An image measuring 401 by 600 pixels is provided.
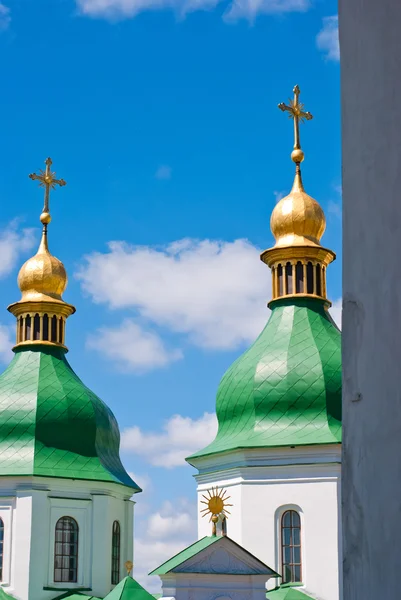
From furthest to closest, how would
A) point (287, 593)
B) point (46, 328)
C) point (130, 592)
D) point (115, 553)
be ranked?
point (46, 328) → point (115, 553) → point (287, 593) → point (130, 592)

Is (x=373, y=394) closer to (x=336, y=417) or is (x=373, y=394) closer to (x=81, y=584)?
(x=336, y=417)

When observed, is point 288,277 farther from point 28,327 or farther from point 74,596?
point 74,596

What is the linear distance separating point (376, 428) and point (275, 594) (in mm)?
25166

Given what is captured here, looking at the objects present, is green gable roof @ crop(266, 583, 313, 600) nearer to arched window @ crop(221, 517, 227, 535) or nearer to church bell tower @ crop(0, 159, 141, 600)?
arched window @ crop(221, 517, 227, 535)

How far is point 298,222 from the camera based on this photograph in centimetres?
3109

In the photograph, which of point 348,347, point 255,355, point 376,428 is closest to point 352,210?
point 348,347

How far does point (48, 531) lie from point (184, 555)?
6577 millimetres

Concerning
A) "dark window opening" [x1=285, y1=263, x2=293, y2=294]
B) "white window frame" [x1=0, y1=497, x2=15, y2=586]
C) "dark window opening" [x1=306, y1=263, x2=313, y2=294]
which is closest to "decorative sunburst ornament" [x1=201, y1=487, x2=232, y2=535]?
"white window frame" [x1=0, y1=497, x2=15, y2=586]

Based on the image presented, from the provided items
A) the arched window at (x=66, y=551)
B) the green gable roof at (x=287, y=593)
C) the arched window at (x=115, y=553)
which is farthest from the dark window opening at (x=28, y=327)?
the green gable roof at (x=287, y=593)

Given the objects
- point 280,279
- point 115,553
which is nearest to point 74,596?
point 115,553

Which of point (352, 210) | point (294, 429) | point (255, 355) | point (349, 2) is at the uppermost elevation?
point (255, 355)

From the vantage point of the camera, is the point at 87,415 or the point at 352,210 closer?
the point at 352,210

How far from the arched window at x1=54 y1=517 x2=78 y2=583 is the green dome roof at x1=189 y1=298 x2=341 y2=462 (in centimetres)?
439

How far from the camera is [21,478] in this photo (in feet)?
99.7
